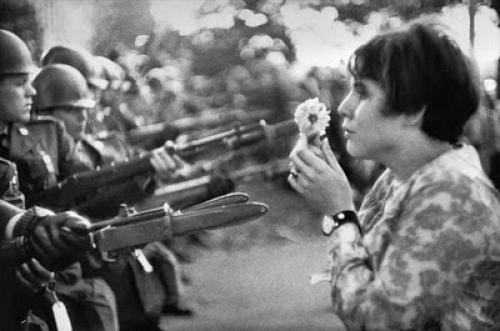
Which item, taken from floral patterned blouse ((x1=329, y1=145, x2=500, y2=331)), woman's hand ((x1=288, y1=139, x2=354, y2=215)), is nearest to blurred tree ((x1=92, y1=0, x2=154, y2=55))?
woman's hand ((x1=288, y1=139, x2=354, y2=215))

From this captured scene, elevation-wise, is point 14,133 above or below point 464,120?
below

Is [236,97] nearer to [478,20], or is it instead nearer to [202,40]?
[202,40]

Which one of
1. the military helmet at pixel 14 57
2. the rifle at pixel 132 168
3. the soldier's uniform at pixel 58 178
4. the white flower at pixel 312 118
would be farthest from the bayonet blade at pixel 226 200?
the military helmet at pixel 14 57

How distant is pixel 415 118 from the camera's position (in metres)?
1.36

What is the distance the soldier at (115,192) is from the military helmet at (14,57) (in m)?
0.04

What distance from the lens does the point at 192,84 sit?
1.91m

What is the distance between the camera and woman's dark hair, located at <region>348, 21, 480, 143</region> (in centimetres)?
131

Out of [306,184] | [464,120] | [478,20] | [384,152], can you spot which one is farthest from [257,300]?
[478,20]

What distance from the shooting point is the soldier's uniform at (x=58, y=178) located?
6.29 feet

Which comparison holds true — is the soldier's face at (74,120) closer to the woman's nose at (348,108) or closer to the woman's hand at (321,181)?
the woman's hand at (321,181)

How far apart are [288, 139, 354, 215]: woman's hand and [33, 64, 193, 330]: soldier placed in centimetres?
48

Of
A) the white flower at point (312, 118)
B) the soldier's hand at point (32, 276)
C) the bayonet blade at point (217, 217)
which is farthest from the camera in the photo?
the soldier's hand at point (32, 276)

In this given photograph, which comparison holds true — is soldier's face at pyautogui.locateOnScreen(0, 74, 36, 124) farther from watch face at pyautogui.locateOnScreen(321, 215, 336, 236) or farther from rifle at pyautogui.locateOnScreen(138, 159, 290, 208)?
watch face at pyautogui.locateOnScreen(321, 215, 336, 236)

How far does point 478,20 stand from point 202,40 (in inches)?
27.7
